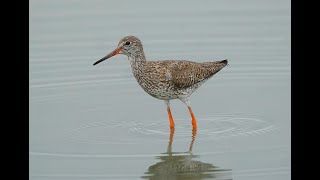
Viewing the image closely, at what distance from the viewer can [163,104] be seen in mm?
16062

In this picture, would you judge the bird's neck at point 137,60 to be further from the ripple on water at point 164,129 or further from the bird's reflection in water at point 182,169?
the bird's reflection in water at point 182,169

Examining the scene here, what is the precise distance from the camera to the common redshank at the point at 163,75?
48.2 feet

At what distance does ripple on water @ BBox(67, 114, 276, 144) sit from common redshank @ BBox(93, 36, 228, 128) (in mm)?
259

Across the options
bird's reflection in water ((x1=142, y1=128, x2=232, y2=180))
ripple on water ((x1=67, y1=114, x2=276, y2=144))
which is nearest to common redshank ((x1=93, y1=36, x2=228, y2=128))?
ripple on water ((x1=67, y1=114, x2=276, y2=144))

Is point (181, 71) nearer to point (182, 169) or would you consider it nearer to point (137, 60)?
point (137, 60)

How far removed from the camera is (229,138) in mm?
13727

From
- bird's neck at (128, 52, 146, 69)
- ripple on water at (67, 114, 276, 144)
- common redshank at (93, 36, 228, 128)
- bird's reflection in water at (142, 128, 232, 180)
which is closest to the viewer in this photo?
bird's reflection in water at (142, 128, 232, 180)

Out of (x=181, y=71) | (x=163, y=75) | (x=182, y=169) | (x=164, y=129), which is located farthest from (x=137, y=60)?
(x=182, y=169)

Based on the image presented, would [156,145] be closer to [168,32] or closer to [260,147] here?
[260,147]

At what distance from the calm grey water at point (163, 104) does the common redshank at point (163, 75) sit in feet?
1.67

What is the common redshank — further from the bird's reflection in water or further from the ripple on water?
the bird's reflection in water

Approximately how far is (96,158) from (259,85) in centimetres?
507

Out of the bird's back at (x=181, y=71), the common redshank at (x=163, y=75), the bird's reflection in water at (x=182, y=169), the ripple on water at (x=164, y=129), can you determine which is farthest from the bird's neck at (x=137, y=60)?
the bird's reflection in water at (x=182, y=169)

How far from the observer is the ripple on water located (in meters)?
13.9
